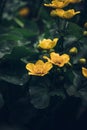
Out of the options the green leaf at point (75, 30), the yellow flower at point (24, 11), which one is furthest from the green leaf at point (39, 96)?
the yellow flower at point (24, 11)

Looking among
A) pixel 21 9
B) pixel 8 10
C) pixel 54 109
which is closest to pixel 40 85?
pixel 54 109

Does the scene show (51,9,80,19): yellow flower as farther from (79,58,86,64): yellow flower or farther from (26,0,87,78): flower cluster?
(79,58,86,64): yellow flower

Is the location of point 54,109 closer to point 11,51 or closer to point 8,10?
point 11,51

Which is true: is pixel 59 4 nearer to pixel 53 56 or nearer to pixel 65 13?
pixel 65 13

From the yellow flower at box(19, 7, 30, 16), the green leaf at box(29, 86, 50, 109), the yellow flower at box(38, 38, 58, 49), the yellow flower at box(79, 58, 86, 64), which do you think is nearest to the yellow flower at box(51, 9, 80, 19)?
the yellow flower at box(38, 38, 58, 49)

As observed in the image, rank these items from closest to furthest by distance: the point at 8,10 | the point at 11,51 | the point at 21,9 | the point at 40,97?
the point at 40,97 → the point at 11,51 → the point at 8,10 → the point at 21,9

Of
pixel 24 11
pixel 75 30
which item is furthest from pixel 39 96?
pixel 24 11

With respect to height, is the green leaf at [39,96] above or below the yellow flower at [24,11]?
above

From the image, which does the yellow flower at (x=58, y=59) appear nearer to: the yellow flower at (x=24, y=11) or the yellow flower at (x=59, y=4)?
the yellow flower at (x=59, y=4)
